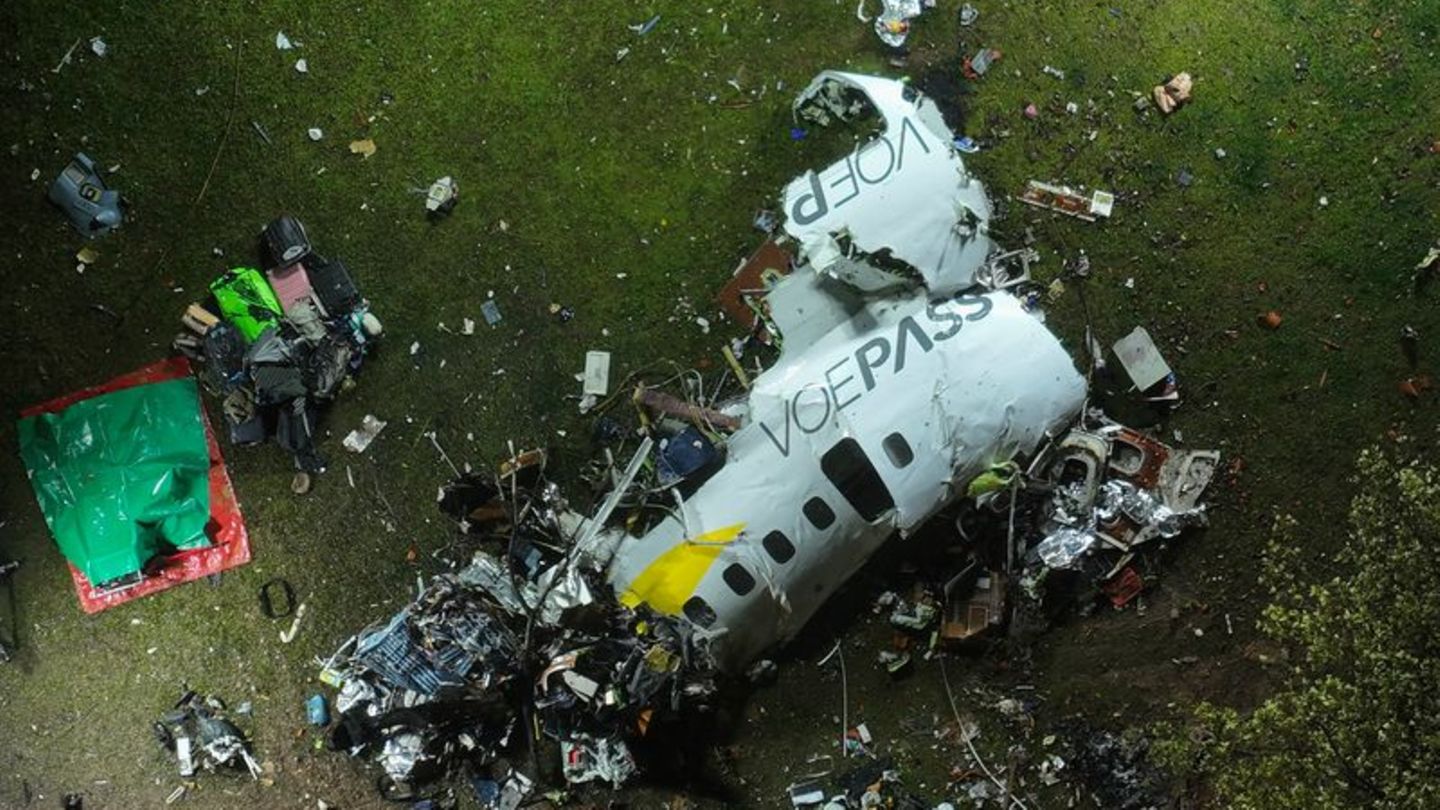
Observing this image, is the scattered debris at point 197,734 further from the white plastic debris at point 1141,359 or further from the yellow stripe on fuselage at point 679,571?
the white plastic debris at point 1141,359

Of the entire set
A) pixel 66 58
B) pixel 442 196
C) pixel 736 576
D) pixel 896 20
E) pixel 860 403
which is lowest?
pixel 736 576

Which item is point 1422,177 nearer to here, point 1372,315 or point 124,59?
point 1372,315

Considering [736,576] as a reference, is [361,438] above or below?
above

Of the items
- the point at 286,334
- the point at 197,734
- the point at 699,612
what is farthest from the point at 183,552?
the point at 699,612

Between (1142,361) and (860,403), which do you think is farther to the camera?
(1142,361)

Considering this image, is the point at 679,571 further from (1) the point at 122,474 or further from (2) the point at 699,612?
(1) the point at 122,474

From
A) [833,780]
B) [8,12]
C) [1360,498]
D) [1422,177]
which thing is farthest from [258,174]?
[1422,177]
